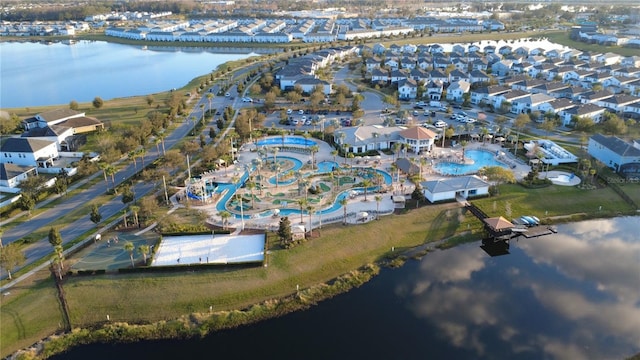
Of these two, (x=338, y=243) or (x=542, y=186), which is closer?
(x=338, y=243)

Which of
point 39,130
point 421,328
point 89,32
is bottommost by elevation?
point 421,328

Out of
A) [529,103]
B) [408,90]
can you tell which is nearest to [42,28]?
[408,90]

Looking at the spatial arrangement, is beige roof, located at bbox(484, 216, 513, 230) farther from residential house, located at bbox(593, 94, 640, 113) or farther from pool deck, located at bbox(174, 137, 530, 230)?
residential house, located at bbox(593, 94, 640, 113)

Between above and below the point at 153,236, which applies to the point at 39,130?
above

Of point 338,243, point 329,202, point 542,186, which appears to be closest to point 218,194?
point 329,202

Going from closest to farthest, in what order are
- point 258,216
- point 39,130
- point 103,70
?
point 258,216, point 39,130, point 103,70

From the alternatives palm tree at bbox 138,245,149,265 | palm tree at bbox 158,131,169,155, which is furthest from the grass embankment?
palm tree at bbox 158,131,169,155

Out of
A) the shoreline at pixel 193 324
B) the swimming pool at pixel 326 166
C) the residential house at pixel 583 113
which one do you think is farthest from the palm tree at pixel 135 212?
the residential house at pixel 583 113

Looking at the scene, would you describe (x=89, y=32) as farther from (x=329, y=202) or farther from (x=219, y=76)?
(x=329, y=202)
